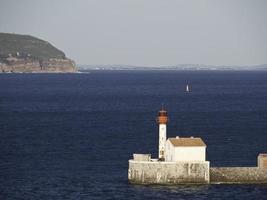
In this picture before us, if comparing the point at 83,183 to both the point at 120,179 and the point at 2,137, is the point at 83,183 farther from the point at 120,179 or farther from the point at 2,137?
the point at 2,137

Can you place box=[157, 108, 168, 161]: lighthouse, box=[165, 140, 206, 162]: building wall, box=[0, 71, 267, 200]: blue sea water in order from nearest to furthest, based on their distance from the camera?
1. box=[165, 140, 206, 162]: building wall
2. box=[0, 71, 267, 200]: blue sea water
3. box=[157, 108, 168, 161]: lighthouse

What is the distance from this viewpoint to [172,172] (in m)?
68.6

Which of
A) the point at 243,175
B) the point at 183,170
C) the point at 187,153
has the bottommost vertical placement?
the point at 243,175

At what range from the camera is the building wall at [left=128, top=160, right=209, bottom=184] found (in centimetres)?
6838

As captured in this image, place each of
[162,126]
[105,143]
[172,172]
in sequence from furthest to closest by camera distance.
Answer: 1. [105,143]
2. [162,126]
3. [172,172]

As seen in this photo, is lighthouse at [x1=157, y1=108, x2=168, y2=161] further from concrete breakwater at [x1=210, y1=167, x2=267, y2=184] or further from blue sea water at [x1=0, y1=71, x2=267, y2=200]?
concrete breakwater at [x1=210, y1=167, x2=267, y2=184]

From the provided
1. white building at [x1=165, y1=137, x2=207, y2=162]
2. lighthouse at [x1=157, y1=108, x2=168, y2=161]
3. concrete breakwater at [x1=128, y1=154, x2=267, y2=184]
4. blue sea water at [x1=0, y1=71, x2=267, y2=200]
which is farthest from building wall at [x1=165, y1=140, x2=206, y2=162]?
lighthouse at [x1=157, y1=108, x2=168, y2=161]

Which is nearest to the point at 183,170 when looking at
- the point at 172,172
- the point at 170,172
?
the point at 172,172

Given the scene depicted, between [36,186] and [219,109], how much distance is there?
87313mm

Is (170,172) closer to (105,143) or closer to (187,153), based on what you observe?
(187,153)

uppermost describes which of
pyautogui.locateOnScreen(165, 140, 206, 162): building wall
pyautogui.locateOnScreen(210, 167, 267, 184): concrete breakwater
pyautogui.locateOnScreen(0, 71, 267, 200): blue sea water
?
pyautogui.locateOnScreen(165, 140, 206, 162): building wall

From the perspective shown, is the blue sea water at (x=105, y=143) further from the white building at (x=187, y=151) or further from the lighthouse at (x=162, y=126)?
the lighthouse at (x=162, y=126)

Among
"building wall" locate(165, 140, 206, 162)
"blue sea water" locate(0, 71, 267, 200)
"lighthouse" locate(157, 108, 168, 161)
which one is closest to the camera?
"building wall" locate(165, 140, 206, 162)

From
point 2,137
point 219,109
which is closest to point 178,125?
point 2,137
